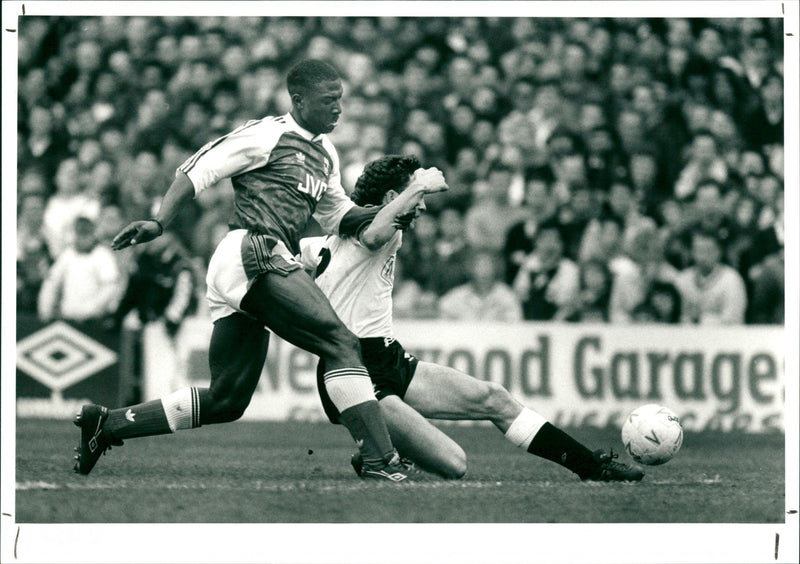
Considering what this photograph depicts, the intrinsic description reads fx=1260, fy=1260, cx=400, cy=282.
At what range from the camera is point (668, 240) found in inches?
428

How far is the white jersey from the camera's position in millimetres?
6871

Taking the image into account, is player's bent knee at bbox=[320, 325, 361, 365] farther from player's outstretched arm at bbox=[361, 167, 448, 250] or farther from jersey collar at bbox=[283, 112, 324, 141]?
jersey collar at bbox=[283, 112, 324, 141]

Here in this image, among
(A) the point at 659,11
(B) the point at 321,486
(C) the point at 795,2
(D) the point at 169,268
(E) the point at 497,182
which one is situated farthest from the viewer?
(E) the point at 497,182

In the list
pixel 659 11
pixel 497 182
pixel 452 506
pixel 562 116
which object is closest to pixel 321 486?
pixel 452 506

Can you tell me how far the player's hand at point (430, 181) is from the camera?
6.70m

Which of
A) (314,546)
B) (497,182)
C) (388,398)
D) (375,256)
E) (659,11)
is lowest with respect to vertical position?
(314,546)

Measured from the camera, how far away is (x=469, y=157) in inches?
444

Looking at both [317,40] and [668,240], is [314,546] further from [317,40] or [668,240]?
[317,40]

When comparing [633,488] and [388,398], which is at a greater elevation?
[388,398]

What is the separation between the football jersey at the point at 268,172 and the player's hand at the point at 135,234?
426 millimetres

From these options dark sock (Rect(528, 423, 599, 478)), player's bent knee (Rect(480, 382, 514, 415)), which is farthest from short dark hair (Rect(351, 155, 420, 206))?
dark sock (Rect(528, 423, 599, 478))

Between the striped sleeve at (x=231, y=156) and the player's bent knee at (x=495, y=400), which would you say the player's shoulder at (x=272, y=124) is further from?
the player's bent knee at (x=495, y=400)

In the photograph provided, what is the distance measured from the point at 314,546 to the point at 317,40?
6630 millimetres

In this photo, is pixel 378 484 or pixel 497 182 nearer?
pixel 378 484
